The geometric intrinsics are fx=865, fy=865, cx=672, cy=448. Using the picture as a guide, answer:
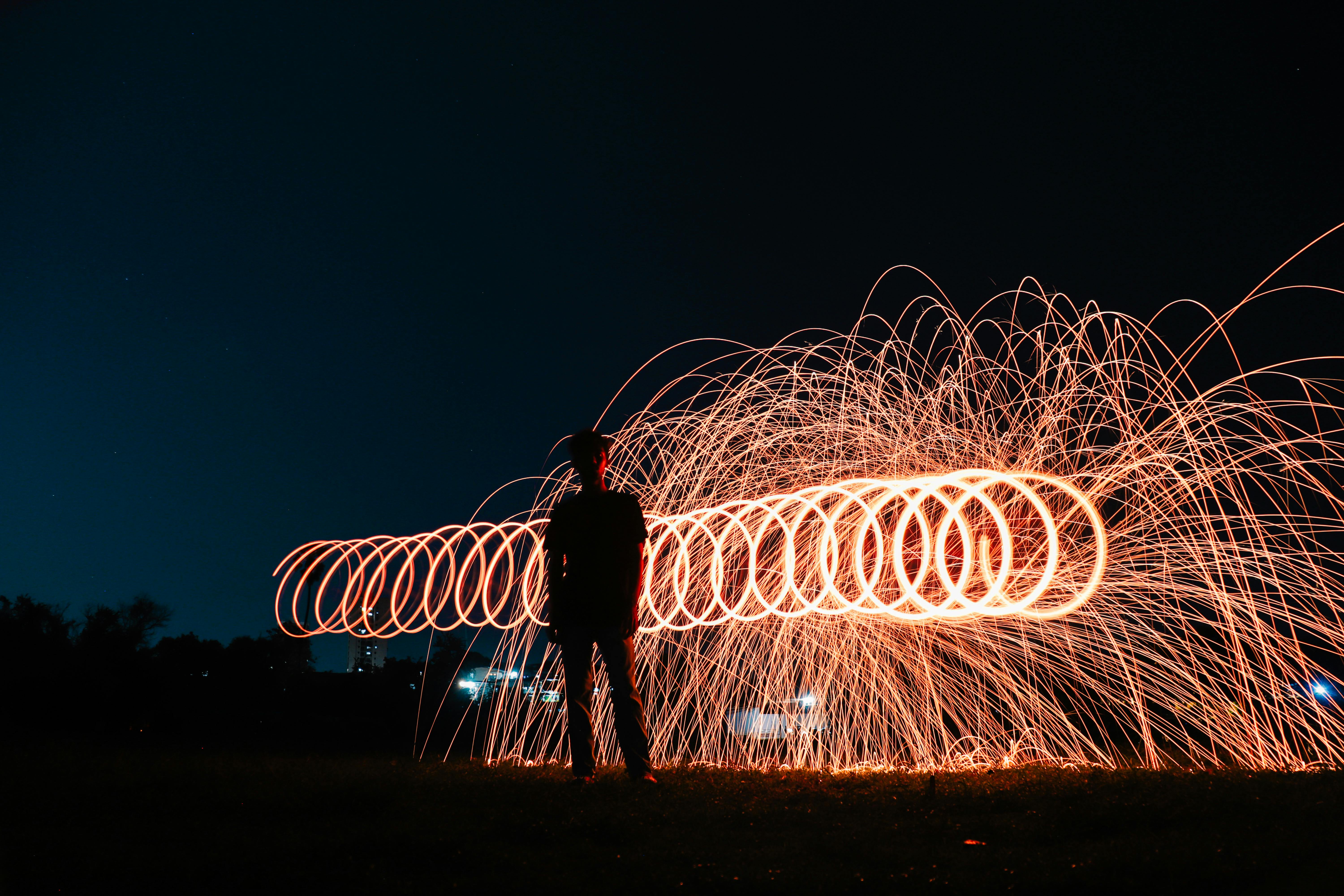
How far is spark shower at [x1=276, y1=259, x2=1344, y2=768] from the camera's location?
5031 millimetres

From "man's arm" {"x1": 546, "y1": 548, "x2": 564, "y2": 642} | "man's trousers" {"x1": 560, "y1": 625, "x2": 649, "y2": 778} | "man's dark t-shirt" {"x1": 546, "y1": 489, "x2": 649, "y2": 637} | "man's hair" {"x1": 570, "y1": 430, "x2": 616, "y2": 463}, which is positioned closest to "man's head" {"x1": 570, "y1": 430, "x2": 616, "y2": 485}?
"man's hair" {"x1": 570, "y1": 430, "x2": 616, "y2": 463}

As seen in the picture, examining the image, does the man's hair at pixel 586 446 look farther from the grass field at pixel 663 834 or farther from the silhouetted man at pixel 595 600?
the grass field at pixel 663 834

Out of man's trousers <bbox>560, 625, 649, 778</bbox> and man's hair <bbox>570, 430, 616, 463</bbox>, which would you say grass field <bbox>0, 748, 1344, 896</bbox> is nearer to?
man's trousers <bbox>560, 625, 649, 778</bbox>

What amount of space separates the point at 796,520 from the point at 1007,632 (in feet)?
7.02

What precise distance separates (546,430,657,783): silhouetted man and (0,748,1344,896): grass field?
27cm

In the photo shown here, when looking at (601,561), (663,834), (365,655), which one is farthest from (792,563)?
(365,655)

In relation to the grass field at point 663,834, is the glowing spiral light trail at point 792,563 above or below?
above

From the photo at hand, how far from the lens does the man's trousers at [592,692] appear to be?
13.7 feet

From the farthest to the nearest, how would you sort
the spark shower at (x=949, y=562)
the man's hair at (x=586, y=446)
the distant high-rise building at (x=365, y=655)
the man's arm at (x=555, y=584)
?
the distant high-rise building at (x=365, y=655), the spark shower at (x=949, y=562), the man's hair at (x=586, y=446), the man's arm at (x=555, y=584)

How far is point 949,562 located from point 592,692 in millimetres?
3157

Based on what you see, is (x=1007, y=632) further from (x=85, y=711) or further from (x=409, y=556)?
(x=85, y=711)

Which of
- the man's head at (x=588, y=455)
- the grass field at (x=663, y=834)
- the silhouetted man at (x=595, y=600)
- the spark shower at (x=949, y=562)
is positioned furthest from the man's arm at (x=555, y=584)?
the spark shower at (x=949, y=562)

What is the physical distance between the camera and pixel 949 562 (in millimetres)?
6367

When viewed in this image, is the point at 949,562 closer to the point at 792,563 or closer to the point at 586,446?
the point at 792,563
